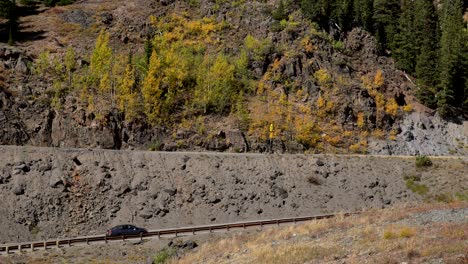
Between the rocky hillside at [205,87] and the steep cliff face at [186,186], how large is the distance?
219 inches

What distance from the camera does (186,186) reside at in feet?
141

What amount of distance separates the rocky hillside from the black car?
14.7 m

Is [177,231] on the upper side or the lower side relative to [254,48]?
lower

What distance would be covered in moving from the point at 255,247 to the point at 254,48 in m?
42.9

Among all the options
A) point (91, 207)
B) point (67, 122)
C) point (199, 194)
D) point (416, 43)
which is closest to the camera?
point (91, 207)

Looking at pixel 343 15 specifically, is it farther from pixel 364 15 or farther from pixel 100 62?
pixel 100 62

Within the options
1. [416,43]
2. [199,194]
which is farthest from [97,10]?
[416,43]

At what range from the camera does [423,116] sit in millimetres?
59844

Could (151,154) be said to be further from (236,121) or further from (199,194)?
(236,121)

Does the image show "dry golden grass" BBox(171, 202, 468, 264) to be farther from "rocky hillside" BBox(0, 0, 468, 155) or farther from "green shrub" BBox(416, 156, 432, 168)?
"rocky hillside" BBox(0, 0, 468, 155)

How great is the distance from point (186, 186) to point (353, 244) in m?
23.2

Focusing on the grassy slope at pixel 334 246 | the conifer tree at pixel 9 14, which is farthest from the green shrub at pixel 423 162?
the conifer tree at pixel 9 14

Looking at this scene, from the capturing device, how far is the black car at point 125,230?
35.2 m

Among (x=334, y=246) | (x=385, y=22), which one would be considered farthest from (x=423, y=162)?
(x=385, y=22)
